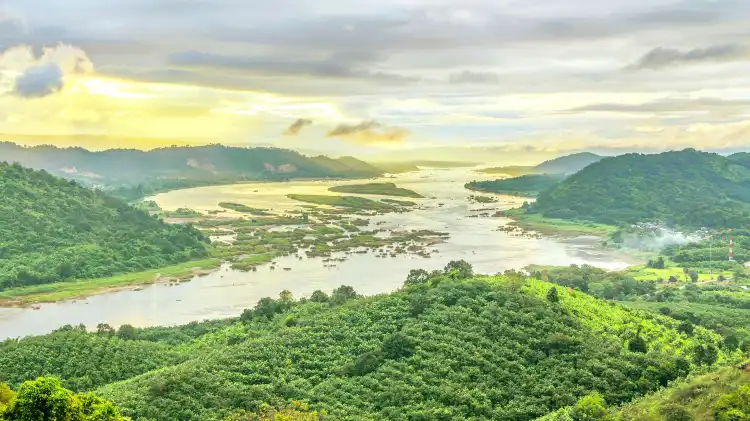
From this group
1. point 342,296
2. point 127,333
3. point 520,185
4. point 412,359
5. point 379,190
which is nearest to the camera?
point 412,359

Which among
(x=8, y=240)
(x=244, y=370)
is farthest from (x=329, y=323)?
(x=8, y=240)

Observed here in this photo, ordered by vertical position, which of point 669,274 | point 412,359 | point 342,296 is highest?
point 342,296

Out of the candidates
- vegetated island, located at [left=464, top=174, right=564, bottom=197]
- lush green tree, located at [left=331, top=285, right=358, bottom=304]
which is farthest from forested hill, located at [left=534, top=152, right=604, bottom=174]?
lush green tree, located at [left=331, top=285, right=358, bottom=304]

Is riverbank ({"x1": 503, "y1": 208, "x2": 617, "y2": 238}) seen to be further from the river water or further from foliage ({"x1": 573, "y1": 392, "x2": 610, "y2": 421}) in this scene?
foliage ({"x1": 573, "y1": 392, "x2": 610, "y2": 421})

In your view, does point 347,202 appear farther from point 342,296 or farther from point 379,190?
point 342,296

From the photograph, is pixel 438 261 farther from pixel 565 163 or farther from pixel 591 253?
pixel 565 163

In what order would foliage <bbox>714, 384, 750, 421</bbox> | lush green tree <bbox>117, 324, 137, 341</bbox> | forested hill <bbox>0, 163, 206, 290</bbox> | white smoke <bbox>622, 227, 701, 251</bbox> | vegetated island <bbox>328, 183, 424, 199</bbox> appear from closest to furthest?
foliage <bbox>714, 384, 750, 421</bbox> < lush green tree <bbox>117, 324, 137, 341</bbox> < forested hill <bbox>0, 163, 206, 290</bbox> < white smoke <bbox>622, 227, 701, 251</bbox> < vegetated island <bbox>328, 183, 424, 199</bbox>

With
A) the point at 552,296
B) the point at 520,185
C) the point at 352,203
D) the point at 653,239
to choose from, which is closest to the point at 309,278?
the point at 552,296
